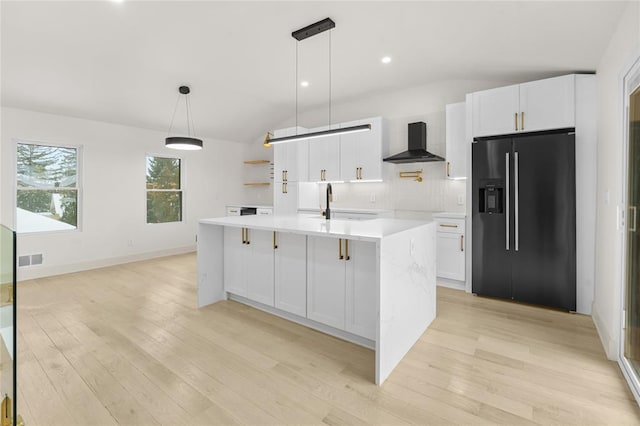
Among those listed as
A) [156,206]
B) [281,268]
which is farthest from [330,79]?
[156,206]

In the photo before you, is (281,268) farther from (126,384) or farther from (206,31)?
(206,31)

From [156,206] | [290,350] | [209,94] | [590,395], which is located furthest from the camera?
[156,206]

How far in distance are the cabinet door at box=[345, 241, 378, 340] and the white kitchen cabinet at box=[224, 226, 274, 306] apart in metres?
0.91

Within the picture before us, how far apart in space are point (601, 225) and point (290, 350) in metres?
2.94

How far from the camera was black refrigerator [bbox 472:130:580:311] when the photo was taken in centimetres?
324

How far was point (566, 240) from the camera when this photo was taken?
10.6 ft

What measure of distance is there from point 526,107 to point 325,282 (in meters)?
2.91

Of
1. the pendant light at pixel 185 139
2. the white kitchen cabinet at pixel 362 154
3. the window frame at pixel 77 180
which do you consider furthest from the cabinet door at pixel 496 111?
the window frame at pixel 77 180

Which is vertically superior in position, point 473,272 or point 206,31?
point 206,31

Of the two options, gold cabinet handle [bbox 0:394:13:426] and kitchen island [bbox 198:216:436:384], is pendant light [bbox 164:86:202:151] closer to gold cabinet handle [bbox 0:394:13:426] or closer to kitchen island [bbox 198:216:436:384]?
kitchen island [bbox 198:216:436:384]

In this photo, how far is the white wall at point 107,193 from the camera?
14.8ft

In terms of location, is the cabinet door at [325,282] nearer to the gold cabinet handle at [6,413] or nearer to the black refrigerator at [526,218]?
the gold cabinet handle at [6,413]

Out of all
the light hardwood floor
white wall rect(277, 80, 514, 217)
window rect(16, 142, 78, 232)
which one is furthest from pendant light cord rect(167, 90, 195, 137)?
the light hardwood floor

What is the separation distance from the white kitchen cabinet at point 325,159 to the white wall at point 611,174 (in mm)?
3385
